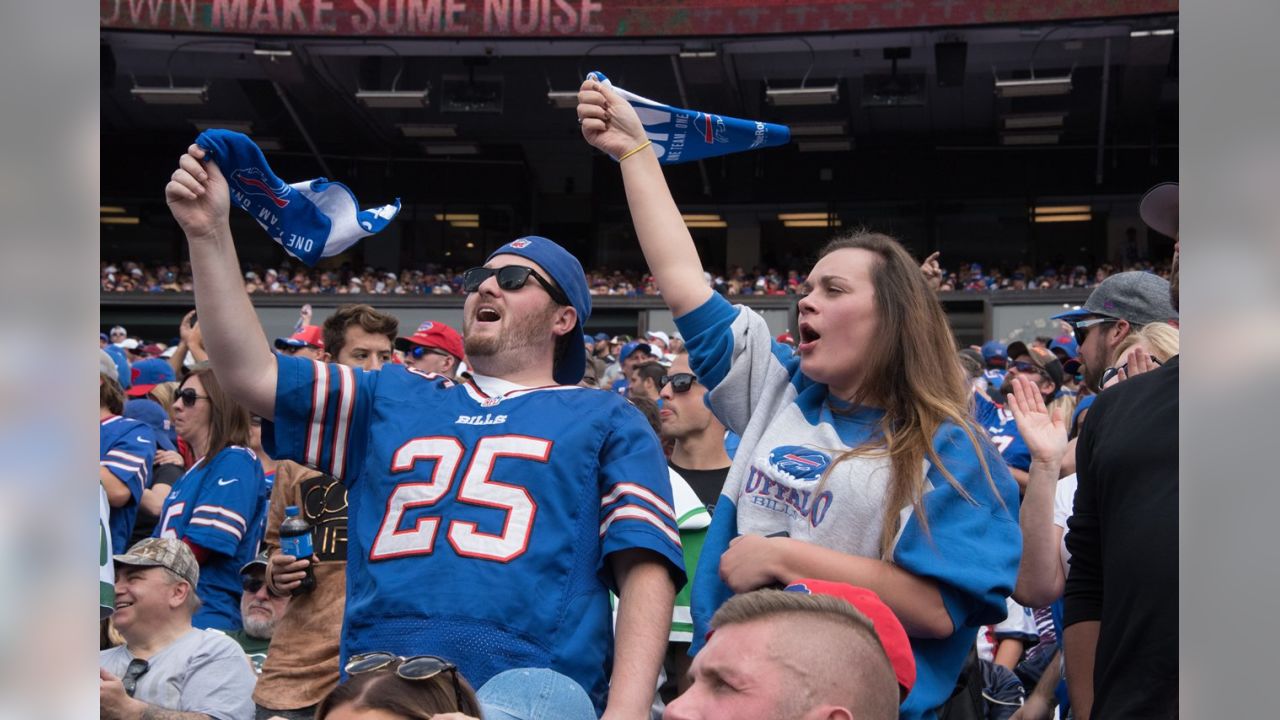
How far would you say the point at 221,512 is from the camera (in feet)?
14.3

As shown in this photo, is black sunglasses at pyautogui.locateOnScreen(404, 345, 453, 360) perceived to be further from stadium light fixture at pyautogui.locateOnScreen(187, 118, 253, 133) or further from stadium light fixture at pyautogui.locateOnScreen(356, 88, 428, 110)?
stadium light fixture at pyautogui.locateOnScreen(187, 118, 253, 133)

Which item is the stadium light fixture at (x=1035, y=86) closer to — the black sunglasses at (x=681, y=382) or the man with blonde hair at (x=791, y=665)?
the black sunglasses at (x=681, y=382)

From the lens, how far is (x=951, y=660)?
2.28 m

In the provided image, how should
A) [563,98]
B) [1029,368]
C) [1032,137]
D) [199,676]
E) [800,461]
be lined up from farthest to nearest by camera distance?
[1032,137]
[563,98]
[1029,368]
[199,676]
[800,461]

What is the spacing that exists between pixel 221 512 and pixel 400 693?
2.70 m

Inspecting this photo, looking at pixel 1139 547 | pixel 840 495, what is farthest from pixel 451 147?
pixel 1139 547

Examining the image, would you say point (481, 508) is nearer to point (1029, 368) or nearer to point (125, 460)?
point (125, 460)

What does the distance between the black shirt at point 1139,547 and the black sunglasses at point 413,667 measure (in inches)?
44.4

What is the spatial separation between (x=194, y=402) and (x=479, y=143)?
23.4 m

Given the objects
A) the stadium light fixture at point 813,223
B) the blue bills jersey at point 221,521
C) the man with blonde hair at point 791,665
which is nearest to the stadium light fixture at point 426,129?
the stadium light fixture at point 813,223

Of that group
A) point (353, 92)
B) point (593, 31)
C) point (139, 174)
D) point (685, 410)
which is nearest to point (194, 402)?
point (685, 410)

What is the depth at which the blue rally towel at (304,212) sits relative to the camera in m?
2.63

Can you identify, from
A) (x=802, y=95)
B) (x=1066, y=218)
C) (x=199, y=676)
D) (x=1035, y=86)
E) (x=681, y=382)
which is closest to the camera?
(x=199, y=676)
